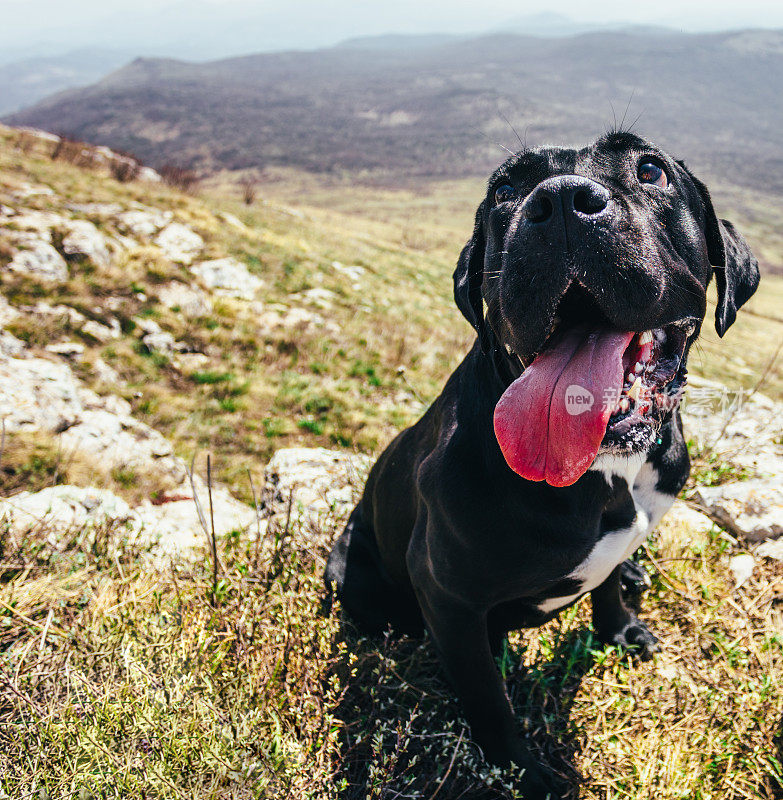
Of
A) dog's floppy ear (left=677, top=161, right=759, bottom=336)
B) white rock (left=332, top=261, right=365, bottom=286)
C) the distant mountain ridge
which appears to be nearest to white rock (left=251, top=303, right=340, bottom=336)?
white rock (left=332, top=261, right=365, bottom=286)

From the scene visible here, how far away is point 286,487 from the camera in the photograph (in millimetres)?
3660

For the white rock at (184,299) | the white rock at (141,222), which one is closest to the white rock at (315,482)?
the white rock at (184,299)

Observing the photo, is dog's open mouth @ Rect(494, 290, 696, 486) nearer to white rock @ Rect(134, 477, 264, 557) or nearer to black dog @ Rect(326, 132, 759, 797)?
black dog @ Rect(326, 132, 759, 797)

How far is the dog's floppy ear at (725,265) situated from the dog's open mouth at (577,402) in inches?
15.6

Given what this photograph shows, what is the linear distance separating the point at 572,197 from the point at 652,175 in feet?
1.93

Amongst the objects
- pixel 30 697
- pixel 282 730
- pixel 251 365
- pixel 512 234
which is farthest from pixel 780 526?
pixel 251 365

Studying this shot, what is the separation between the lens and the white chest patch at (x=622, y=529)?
1861mm

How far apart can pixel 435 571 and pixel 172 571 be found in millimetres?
1476

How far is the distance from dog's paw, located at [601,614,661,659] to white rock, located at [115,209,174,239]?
10.2 metres

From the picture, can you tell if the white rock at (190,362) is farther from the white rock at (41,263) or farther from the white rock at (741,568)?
the white rock at (741,568)

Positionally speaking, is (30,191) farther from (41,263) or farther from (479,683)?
(479,683)

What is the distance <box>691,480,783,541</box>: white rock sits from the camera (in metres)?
2.96

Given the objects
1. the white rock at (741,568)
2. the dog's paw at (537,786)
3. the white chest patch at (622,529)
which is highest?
the white chest patch at (622,529)

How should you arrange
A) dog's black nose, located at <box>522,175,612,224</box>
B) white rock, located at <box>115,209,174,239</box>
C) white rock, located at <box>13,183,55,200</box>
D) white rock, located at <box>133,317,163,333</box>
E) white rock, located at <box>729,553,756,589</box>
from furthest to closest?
1. white rock, located at <box>13,183,55,200</box>
2. white rock, located at <box>115,209,174,239</box>
3. white rock, located at <box>133,317,163,333</box>
4. white rock, located at <box>729,553,756,589</box>
5. dog's black nose, located at <box>522,175,612,224</box>
